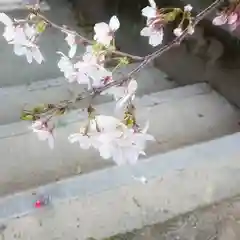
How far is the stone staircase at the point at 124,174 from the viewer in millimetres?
763

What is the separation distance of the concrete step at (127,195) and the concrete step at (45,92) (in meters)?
0.40

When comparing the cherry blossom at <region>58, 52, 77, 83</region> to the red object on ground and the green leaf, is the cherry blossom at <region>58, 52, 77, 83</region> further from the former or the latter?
the red object on ground

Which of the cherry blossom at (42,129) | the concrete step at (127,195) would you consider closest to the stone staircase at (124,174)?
the concrete step at (127,195)

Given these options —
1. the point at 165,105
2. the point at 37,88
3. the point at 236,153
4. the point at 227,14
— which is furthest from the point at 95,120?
the point at 37,88

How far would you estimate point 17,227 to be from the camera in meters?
0.73

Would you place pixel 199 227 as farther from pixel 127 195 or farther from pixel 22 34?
pixel 22 34

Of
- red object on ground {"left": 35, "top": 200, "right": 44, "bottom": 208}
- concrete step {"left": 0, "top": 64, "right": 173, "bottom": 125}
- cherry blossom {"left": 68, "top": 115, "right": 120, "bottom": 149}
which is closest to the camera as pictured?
cherry blossom {"left": 68, "top": 115, "right": 120, "bottom": 149}

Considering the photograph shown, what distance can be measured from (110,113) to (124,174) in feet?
0.86

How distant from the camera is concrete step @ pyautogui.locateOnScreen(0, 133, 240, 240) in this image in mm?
751

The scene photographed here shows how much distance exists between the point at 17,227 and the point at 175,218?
0.27 meters

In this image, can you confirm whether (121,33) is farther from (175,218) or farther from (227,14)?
(227,14)

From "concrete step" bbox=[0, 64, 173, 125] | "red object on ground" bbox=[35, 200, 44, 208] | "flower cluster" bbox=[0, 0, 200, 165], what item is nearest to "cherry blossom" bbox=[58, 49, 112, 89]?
"flower cluster" bbox=[0, 0, 200, 165]

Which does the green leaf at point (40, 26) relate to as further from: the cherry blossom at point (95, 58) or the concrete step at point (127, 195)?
the concrete step at point (127, 195)

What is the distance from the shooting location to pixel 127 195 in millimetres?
805
